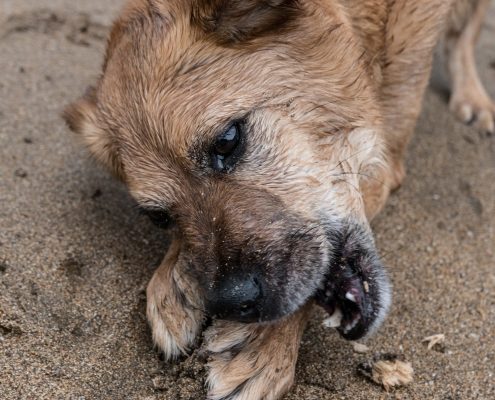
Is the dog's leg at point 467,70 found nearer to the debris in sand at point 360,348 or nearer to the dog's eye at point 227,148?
the debris in sand at point 360,348

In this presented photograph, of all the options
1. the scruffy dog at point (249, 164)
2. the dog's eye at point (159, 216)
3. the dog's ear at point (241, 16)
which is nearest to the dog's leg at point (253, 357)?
the scruffy dog at point (249, 164)

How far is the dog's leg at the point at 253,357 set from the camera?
7.58 ft

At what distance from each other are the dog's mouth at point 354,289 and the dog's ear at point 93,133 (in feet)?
3.58

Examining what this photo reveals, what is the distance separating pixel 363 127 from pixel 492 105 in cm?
205

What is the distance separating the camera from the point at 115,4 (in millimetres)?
5168

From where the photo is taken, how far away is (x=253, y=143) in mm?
2490

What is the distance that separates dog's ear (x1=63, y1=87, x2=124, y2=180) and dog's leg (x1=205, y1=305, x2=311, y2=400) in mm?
974

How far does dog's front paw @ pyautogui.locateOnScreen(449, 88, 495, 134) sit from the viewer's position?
4.30 meters

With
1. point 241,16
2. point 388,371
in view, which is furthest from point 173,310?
point 241,16

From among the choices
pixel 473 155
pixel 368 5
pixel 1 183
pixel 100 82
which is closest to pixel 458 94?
pixel 473 155

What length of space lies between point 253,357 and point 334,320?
353mm

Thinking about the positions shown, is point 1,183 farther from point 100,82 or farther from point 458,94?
point 458,94

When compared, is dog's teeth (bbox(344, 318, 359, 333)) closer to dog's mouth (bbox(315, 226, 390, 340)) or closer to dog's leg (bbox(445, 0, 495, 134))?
dog's mouth (bbox(315, 226, 390, 340))

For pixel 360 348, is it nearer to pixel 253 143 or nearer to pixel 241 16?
pixel 253 143
